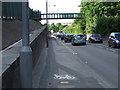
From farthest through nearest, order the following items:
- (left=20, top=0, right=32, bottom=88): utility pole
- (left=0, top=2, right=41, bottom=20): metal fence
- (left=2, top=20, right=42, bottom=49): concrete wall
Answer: (left=0, top=2, right=41, bottom=20): metal fence < (left=2, top=20, right=42, bottom=49): concrete wall < (left=20, top=0, right=32, bottom=88): utility pole

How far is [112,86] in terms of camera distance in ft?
27.1

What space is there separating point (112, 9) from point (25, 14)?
5087 centimetres

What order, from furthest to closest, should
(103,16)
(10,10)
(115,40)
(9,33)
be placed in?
(103,16) < (115,40) < (10,10) < (9,33)

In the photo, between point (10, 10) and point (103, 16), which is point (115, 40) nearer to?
point (10, 10)

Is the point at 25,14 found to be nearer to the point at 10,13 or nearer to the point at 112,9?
the point at 10,13

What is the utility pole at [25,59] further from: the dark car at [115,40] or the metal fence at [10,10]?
the dark car at [115,40]

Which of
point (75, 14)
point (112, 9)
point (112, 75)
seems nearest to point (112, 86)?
point (112, 75)

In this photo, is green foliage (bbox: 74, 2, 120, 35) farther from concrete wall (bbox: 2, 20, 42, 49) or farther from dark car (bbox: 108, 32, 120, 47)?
concrete wall (bbox: 2, 20, 42, 49)

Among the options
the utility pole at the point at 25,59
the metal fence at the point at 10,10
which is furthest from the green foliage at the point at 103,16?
the utility pole at the point at 25,59

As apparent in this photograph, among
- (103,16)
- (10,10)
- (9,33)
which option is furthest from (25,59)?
(103,16)

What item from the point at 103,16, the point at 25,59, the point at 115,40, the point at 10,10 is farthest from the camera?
the point at 103,16

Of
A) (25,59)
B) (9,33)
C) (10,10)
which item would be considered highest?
(10,10)

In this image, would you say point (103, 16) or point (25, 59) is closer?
point (25, 59)

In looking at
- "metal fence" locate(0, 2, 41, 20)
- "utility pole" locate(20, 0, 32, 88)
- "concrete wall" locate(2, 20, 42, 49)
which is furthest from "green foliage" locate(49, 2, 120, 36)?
"utility pole" locate(20, 0, 32, 88)
